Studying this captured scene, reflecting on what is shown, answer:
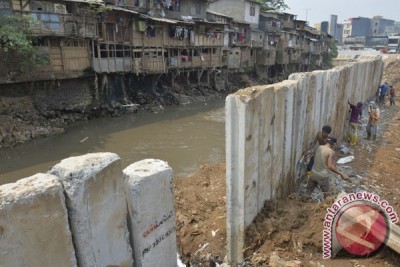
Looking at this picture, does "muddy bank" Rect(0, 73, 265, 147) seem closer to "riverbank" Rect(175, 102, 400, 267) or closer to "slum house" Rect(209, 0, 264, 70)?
"slum house" Rect(209, 0, 264, 70)

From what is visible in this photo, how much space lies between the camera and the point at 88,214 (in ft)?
6.91

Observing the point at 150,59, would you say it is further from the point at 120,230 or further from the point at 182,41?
the point at 120,230

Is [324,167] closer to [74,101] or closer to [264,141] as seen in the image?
[264,141]

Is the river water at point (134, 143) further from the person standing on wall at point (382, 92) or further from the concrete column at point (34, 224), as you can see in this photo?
the concrete column at point (34, 224)

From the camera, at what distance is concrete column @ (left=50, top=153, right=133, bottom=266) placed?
201cm

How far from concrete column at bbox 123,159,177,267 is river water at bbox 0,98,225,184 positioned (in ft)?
28.3

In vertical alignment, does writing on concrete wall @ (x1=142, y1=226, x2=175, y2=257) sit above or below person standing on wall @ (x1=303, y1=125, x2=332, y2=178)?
above

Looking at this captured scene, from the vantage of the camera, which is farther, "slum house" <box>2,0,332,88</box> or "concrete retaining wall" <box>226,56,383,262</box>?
"slum house" <box>2,0,332,88</box>

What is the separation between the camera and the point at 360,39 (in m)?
85.7

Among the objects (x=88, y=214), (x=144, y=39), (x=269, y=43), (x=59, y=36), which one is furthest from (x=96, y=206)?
(x=269, y=43)

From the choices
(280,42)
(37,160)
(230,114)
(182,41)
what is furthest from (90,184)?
(280,42)

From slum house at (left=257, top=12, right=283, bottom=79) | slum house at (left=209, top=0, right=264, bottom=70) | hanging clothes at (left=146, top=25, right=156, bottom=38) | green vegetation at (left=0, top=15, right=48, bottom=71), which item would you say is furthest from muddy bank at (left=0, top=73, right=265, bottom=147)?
slum house at (left=257, top=12, right=283, bottom=79)

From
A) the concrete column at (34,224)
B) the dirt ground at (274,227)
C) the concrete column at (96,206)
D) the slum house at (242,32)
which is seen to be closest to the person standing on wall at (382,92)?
the dirt ground at (274,227)

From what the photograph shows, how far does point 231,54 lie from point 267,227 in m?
30.4
